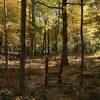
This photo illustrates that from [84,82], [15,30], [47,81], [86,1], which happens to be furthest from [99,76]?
[15,30]

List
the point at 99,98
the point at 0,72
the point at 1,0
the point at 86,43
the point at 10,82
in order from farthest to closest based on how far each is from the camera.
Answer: the point at 86,43, the point at 1,0, the point at 0,72, the point at 10,82, the point at 99,98

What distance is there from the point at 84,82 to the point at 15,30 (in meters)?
15.4

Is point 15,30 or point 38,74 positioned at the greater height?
point 15,30

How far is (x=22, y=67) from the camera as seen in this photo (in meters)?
17.5

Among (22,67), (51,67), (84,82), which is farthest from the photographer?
(51,67)

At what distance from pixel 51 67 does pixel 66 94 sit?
1426 cm

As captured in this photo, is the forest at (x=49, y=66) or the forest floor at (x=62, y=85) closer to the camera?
the forest floor at (x=62, y=85)

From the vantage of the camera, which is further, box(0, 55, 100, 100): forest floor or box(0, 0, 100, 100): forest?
box(0, 0, 100, 100): forest

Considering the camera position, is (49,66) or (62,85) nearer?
(62,85)

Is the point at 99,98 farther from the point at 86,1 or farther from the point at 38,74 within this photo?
the point at 38,74

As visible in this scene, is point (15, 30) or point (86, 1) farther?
point (15, 30)

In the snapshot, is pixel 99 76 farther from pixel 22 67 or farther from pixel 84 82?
pixel 22 67

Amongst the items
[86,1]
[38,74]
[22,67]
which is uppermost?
[86,1]

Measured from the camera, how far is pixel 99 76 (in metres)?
24.1
